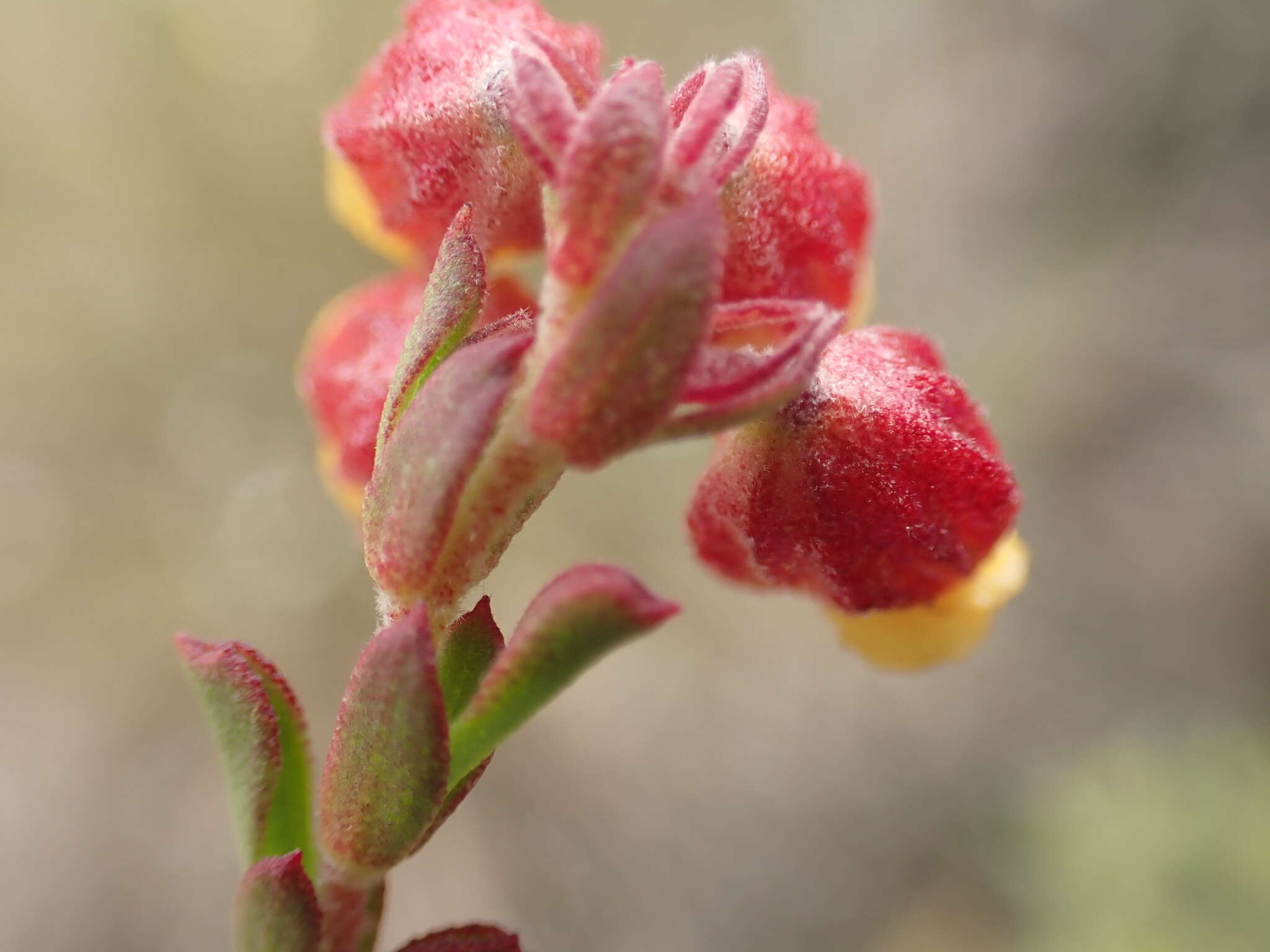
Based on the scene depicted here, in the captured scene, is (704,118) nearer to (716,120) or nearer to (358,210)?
(716,120)

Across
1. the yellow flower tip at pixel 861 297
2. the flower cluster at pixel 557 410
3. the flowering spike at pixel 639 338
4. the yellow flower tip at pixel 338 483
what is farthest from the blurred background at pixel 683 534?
the flowering spike at pixel 639 338

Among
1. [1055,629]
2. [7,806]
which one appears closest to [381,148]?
[7,806]

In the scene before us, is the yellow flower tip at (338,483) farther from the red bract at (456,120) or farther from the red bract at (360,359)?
the red bract at (456,120)

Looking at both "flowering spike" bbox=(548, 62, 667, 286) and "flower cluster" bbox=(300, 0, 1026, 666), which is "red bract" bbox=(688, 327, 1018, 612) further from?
"flowering spike" bbox=(548, 62, 667, 286)

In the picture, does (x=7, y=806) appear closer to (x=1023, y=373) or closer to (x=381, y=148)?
(x=381, y=148)

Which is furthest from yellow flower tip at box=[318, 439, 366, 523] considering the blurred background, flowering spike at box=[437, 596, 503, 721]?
the blurred background

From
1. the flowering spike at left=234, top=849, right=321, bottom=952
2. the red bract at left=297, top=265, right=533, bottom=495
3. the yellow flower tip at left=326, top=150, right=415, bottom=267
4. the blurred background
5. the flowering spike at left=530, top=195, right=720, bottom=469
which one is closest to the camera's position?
the flowering spike at left=530, top=195, right=720, bottom=469
